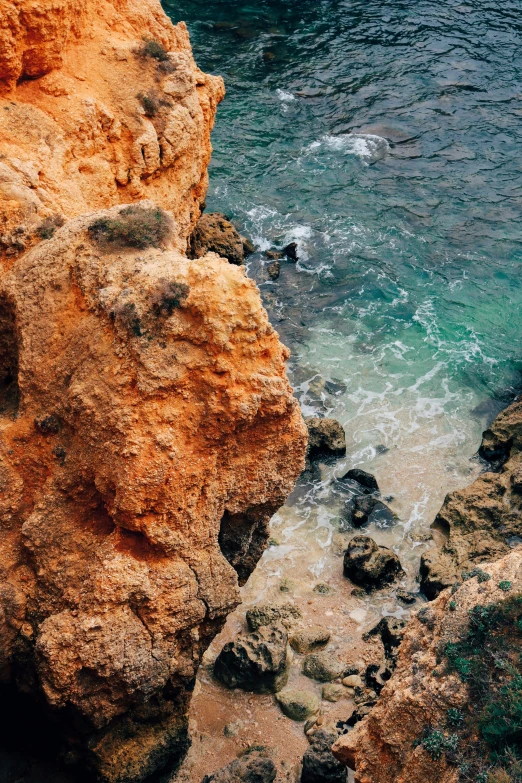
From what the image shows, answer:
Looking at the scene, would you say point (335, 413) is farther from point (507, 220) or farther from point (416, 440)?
point (507, 220)

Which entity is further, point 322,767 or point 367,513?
point 367,513

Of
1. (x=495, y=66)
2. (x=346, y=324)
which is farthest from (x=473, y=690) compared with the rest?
(x=495, y=66)

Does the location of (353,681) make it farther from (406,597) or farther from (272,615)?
(406,597)

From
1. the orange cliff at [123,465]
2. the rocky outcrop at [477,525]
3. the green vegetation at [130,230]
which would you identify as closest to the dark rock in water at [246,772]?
the orange cliff at [123,465]

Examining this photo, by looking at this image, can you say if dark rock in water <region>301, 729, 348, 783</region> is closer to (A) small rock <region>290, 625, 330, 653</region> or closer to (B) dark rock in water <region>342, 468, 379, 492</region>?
(A) small rock <region>290, 625, 330, 653</region>

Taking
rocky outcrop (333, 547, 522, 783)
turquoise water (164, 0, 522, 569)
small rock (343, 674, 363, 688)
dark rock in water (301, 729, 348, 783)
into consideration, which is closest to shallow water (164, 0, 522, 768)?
turquoise water (164, 0, 522, 569)

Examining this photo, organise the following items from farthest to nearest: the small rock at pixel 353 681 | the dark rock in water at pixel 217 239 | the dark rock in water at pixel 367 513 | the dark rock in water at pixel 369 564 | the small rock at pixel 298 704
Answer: the dark rock in water at pixel 217 239 → the dark rock in water at pixel 367 513 → the dark rock in water at pixel 369 564 → the small rock at pixel 353 681 → the small rock at pixel 298 704

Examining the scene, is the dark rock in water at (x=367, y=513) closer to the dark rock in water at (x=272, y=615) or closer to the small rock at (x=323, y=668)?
the dark rock in water at (x=272, y=615)

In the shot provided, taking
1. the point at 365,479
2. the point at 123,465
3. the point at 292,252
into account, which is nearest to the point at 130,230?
the point at 123,465
